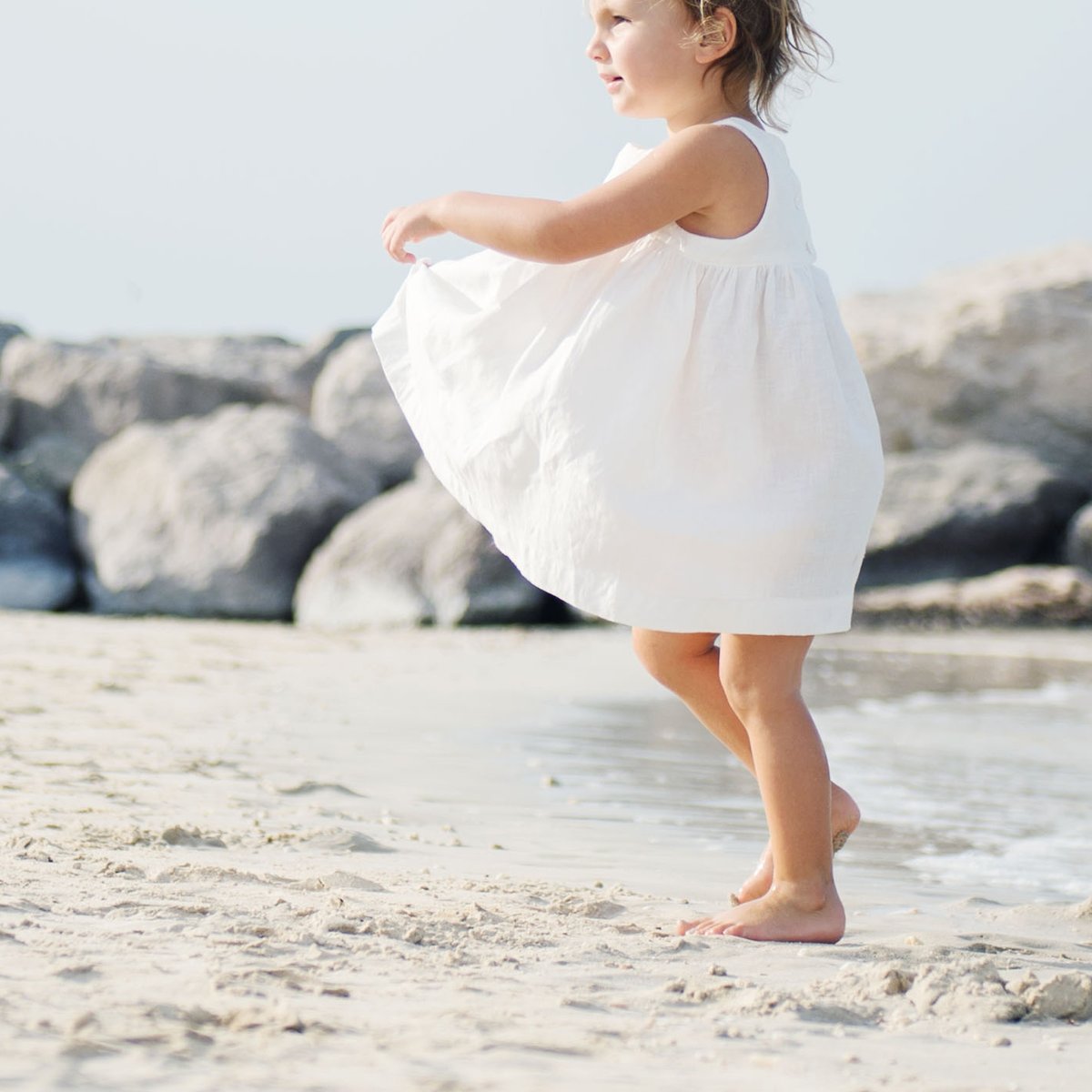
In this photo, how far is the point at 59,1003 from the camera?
1702 mm

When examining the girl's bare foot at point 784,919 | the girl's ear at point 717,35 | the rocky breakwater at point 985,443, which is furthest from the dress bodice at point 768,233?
the rocky breakwater at point 985,443

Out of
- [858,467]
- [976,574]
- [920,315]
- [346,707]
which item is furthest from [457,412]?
[920,315]

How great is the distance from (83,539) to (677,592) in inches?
374

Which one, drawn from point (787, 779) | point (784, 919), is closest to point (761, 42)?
point (787, 779)

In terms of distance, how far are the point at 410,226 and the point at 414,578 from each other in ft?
25.1

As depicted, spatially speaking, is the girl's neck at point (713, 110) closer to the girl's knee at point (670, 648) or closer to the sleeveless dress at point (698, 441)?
the sleeveless dress at point (698, 441)

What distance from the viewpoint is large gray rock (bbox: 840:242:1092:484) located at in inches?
514

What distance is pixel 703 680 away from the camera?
113 inches

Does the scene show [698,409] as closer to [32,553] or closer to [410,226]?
[410,226]

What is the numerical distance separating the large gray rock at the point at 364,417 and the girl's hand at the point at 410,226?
982 cm

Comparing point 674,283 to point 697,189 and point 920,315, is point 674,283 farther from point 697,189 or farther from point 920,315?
point 920,315

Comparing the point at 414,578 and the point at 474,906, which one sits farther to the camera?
the point at 414,578

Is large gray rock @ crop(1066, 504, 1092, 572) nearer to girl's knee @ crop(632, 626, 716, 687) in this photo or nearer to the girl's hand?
girl's knee @ crop(632, 626, 716, 687)

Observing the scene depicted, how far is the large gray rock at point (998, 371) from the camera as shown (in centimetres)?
1305
